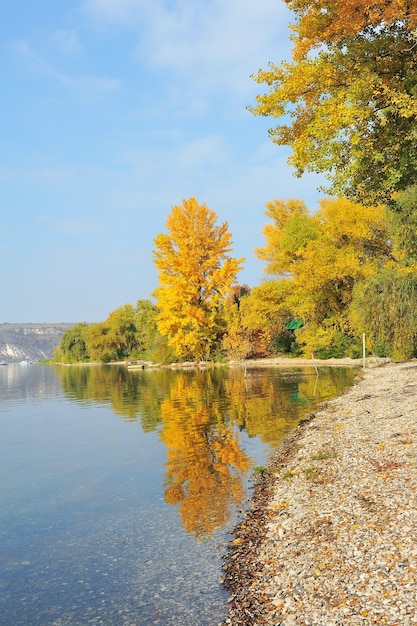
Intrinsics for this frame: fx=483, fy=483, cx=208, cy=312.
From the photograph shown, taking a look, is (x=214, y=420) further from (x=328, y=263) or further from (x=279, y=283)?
(x=279, y=283)

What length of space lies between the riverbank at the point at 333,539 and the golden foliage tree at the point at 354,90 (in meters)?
7.89

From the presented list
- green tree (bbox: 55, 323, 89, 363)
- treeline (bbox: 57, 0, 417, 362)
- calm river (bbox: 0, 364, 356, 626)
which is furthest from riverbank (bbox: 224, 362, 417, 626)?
green tree (bbox: 55, 323, 89, 363)

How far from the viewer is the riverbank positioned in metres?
6.57

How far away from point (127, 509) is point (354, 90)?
1252 centimetres

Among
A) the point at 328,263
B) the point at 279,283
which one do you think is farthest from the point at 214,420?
the point at 279,283

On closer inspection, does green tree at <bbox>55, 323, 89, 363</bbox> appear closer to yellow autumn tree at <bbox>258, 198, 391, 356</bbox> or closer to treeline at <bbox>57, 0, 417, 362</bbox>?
Result: treeline at <bbox>57, 0, 417, 362</bbox>

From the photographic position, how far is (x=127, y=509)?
12609mm

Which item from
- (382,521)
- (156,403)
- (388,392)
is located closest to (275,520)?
(382,521)

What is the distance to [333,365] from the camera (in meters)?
51.8

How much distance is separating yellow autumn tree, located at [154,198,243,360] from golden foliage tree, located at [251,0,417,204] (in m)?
44.3

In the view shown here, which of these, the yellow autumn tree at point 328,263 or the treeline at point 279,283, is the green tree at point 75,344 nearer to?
the treeline at point 279,283

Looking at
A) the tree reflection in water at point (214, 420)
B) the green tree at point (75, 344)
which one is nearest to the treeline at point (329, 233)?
the tree reflection in water at point (214, 420)

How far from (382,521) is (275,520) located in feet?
8.53

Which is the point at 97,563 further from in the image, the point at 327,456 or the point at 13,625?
the point at 327,456
